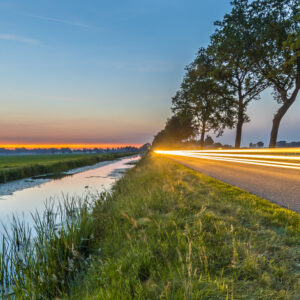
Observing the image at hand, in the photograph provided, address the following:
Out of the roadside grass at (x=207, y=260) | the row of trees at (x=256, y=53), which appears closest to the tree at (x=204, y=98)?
the row of trees at (x=256, y=53)

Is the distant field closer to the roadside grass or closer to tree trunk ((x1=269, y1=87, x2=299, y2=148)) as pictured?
the roadside grass

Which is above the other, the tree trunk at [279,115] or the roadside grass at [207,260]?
the tree trunk at [279,115]

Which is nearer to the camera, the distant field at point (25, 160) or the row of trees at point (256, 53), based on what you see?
the row of trees at point (256, 53)

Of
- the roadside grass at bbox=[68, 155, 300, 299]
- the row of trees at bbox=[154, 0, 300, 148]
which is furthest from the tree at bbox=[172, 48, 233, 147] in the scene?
the roadside grass at bbox=[68, 155, 300, 299]

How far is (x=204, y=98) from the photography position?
27516 millimetres

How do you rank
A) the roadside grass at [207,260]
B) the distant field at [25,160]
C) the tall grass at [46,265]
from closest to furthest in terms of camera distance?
the roadside grass at [207,260] → the tall grass at [46,265] → the distant field at [25,160]

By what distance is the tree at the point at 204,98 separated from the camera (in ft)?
81.6

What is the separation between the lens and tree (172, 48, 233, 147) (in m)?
24.9

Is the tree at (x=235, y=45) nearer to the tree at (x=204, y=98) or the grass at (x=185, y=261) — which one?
the tree at (x=204, y=98)

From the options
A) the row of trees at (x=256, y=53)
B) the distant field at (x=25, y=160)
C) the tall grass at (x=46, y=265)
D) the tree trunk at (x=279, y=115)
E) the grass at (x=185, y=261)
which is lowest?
the distant field at (x=25, y=160)

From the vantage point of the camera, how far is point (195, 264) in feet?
8.59

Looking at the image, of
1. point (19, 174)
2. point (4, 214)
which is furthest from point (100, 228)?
point (19, 174)

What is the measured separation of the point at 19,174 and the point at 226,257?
85.2ft

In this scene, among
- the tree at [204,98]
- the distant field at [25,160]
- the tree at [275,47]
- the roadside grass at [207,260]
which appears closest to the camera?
the roadside grass at [207,260]
